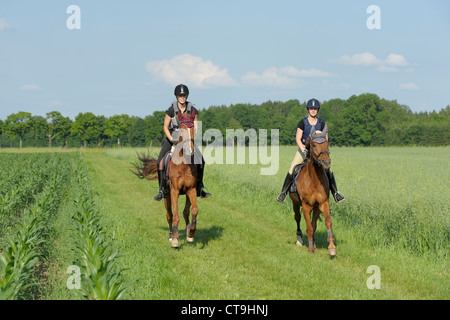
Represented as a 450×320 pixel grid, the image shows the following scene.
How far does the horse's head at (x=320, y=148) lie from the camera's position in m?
7.15

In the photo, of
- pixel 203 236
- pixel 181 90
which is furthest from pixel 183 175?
pixel 203 236

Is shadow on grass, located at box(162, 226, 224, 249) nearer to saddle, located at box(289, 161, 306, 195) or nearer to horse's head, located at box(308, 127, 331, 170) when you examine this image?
saddle, located at box(289, 161, 306, 195)

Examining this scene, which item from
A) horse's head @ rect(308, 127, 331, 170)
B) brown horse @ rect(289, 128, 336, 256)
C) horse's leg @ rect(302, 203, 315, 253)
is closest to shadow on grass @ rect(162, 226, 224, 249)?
horse's leg @ rect(302, 203, 315, 253)

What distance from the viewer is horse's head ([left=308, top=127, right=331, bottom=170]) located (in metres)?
7.15

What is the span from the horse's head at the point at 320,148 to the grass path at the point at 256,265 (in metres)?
2.01

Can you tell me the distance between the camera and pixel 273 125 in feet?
305

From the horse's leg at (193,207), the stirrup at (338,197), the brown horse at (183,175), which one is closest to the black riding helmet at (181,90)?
the brown horse at (183,175)

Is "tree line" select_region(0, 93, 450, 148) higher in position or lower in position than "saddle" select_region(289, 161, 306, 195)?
higher

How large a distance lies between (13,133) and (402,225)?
116 m

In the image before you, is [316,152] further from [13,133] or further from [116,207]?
[13,133]

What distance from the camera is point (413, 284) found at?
21.3 ft

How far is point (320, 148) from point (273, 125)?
86.5m

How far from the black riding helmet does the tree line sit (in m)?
65.4

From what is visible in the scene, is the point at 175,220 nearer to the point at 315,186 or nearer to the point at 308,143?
the point at 315,186
